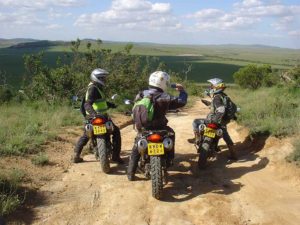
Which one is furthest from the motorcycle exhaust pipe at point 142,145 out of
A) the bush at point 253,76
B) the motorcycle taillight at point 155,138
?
the bush at point 253,76

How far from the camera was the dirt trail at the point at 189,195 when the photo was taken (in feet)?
18.8

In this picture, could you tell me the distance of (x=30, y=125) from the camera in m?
10.3

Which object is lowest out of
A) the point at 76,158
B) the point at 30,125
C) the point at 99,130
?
the point at 76,158

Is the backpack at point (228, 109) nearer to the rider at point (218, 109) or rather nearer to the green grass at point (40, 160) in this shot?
the rider at point (218, 109)

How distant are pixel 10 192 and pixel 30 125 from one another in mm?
4480

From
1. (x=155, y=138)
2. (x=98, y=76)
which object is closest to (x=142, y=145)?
(x=155, y=138)

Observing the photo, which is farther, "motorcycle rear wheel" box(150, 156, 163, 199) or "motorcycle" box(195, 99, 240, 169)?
"motorcycle" box(195, 99, 240, 169)

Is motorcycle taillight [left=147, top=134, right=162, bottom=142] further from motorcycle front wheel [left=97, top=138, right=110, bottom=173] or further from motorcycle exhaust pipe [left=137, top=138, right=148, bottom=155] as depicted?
motorcycle front wheel [left=97, top=138, right=110, bottom=173]

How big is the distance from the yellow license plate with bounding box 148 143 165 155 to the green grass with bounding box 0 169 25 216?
2.00 metres

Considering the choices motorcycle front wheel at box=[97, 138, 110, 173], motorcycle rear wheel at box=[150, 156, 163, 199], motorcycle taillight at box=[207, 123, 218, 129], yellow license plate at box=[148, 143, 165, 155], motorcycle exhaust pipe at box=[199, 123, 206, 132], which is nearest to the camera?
motorcycle rear wheel at box=[150, 156, 163, 199]

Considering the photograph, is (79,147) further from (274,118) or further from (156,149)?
(274,118)

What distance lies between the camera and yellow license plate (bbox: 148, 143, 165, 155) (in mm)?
6484

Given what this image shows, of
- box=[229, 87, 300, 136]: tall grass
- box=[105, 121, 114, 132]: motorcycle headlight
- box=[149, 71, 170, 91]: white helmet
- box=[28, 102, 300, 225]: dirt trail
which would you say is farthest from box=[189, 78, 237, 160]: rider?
box=[105, 121, 114, 132]: motorcycle headlight

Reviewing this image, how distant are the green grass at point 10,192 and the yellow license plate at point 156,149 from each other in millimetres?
1998
